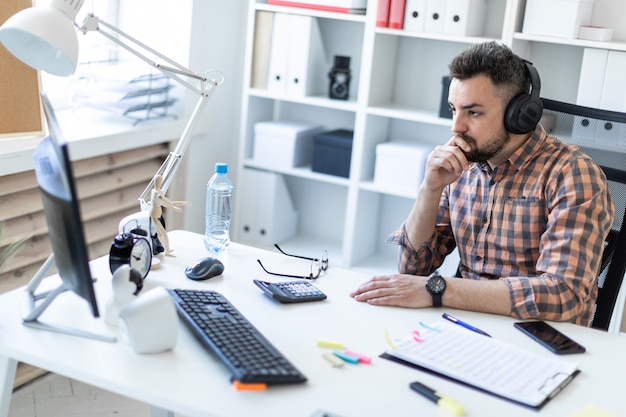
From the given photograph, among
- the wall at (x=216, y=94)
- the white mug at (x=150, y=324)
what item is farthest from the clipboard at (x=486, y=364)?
the wall at (x=216, y=94)

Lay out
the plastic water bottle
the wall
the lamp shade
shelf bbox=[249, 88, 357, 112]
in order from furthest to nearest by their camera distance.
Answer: the wall
shelf bbox=[249, 88, 357, 112]
the plastic water bottle
the lamp shade

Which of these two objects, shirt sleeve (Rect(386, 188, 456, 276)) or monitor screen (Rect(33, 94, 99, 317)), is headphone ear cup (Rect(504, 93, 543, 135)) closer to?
shirt sleeve (Rect(386, 188, 456, 276))

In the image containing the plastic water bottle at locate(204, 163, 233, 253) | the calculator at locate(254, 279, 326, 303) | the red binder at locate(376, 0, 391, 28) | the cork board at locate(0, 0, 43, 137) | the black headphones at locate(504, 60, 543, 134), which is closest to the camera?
the calculator at locate(254, 279, 326, 303)

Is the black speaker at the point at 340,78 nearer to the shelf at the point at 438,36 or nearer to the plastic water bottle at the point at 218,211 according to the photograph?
the shelf at the point at 438,36

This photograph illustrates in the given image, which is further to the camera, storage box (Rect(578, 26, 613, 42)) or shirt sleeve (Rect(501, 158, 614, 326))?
storage box (Rect(578, 26, 613, 42))

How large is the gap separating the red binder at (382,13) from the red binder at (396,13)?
15 millimetres

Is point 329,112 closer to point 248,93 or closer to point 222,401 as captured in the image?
point 248,93

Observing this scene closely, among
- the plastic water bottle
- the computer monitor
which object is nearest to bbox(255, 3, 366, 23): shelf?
the plastic water bottle

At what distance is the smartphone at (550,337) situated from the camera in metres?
1.64

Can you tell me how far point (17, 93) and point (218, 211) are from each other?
2.56ft

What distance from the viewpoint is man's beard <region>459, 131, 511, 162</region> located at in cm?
202

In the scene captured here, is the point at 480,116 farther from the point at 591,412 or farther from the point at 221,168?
the point at 591,412

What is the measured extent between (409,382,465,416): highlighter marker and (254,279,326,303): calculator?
1.35 ft

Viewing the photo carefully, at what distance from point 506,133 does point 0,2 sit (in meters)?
1.52
